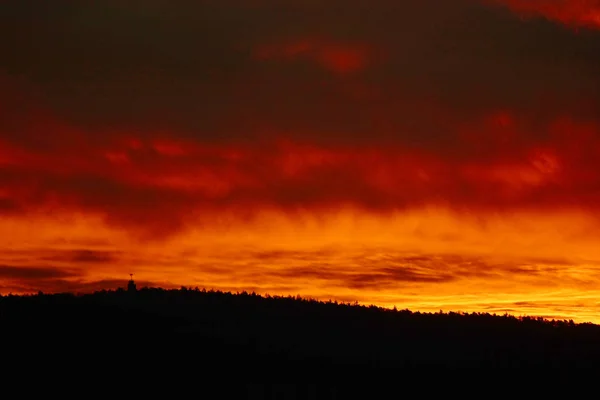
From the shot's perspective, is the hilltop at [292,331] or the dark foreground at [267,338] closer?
the dark foreground at [267,338]

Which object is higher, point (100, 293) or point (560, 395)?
point (100, 293)

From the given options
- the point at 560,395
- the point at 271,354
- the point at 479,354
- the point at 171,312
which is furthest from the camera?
the point at 171,312

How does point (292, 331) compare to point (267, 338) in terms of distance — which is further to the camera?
point (292, 331)

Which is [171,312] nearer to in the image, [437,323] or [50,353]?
[50,353]

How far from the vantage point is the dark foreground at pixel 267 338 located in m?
31.7

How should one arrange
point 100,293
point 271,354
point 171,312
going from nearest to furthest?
point 271,354, point 171,312, point 100,293

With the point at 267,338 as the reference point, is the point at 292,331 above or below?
above

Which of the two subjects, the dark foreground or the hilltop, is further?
the hilltop

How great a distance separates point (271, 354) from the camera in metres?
33.3

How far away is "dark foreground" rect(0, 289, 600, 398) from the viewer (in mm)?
31734

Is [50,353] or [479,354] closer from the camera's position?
[50,353]

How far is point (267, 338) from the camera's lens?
115ft

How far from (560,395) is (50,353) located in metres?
16.1

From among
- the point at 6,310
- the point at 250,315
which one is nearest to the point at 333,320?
the point at 250,315
